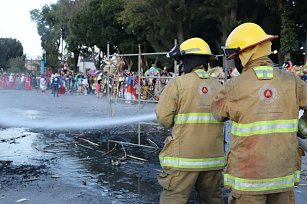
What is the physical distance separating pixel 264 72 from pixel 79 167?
4345mm

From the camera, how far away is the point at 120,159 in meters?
6.67

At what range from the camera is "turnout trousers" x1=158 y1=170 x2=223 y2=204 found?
307 cm

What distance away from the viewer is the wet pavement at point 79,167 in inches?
189

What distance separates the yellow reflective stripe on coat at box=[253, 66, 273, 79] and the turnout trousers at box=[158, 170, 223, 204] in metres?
1.03

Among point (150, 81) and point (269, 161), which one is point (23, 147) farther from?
point (269, 161)

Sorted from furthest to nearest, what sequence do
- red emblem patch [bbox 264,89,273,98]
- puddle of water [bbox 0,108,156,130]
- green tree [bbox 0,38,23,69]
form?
green tree [bbox 0,38,23,69]
puddle of water [bbox 0,108,156,130]
red emblem patch [bbox 264,89,273,98]

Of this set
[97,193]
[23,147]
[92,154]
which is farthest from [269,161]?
[23,147]

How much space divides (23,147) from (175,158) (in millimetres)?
5628

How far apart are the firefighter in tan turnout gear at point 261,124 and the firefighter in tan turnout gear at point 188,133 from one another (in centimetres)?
52

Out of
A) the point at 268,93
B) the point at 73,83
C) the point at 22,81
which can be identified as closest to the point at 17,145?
the point at 268,93

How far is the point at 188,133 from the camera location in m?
3.10

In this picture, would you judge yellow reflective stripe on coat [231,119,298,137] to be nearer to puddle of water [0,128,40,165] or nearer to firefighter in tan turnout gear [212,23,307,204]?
firefighter in tan turnout gear [212,23,307,204]

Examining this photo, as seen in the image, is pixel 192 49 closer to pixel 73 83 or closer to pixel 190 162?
pixel 190 162

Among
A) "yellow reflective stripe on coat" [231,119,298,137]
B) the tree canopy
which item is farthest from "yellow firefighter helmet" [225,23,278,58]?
the tree canopy
